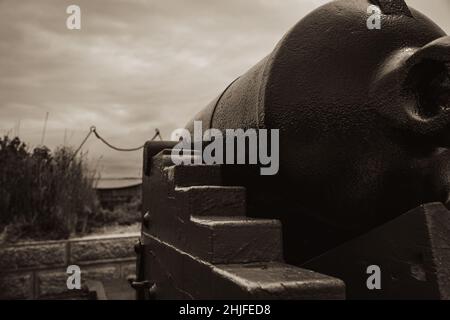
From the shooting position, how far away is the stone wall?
4.55 m

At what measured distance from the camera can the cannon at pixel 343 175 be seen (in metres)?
1.39

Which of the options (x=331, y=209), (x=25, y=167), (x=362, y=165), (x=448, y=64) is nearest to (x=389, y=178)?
(x=362, y=165)

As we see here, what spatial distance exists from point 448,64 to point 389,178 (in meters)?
0.44

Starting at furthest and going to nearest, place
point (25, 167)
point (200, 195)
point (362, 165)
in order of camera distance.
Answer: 1. point (25, 167)
2. point (200, 195)
3. point (362, 165)

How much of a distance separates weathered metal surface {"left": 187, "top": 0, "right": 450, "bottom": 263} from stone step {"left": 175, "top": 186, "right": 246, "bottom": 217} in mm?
123

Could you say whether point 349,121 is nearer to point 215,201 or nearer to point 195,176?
point 215,201

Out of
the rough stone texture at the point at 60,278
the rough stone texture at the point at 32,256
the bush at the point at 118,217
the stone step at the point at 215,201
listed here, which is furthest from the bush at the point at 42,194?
the stone step at the point at 215,201

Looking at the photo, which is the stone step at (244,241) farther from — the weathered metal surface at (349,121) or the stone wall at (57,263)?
the stone wall at (57,263)

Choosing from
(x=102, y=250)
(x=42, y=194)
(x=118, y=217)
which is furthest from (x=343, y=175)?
(x=118, y=217)

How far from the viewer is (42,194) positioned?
5.45m

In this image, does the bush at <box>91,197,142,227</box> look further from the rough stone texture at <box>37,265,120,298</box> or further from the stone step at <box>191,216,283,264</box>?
the stone step at <box>191,216,283,264</box>
